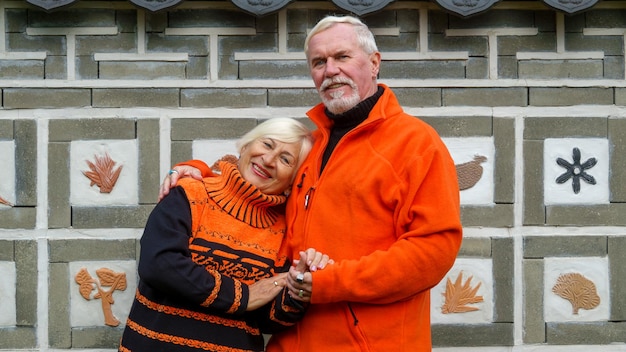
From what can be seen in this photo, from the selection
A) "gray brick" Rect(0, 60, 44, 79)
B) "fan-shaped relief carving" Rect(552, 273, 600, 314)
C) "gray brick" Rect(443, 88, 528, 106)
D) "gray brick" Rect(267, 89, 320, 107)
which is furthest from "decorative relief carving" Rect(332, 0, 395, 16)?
"fan-shaped relief carving" Rect(552, 273, 600, 314)

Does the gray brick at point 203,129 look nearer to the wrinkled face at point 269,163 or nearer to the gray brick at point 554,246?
the wrinkled face at point 269,163

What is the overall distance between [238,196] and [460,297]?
1.62m

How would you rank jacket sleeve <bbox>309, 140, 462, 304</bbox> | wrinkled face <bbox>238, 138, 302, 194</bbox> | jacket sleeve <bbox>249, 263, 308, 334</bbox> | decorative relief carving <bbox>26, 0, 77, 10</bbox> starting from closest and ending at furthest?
jacket sleeve <bbox>309, 140, 462, 304</bbox>, jacket sleeve <bbox>249, 263, 308, 334</bbox>, wrinkled face <bbox>238, 138, 302, 194</bbox>, decorative relief carving <bbox>26, 0, 77, 10</bbox>

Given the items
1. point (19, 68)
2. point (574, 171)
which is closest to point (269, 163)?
point (19, 68)

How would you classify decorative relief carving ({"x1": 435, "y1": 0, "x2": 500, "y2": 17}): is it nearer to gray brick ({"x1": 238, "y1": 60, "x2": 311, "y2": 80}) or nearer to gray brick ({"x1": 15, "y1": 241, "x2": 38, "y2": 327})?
gray brick ({"x1": 238, "y1": 60, "x2": 311, "y2": 80})

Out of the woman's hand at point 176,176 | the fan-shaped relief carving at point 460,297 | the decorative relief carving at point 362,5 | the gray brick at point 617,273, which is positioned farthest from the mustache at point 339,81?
the gray brick at point 617,273

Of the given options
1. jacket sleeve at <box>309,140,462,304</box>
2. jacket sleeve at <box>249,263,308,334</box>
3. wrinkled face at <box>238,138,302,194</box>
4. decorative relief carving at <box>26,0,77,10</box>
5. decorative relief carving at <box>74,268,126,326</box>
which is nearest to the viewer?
jacket sleeve at <box>309,140,462,304</box>

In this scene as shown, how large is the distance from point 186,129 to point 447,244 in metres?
1.78

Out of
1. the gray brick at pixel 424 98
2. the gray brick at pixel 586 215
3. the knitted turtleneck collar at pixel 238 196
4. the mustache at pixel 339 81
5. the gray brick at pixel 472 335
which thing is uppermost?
the gray brick at pixel 424 98

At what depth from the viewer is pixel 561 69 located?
3.91 meters

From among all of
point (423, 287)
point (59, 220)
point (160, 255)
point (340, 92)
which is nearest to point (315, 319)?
point (423, 287)

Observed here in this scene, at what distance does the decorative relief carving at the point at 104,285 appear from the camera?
3818 mm

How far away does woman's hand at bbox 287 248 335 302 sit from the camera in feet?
8.71

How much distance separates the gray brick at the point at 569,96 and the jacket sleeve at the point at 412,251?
1.49 meters
